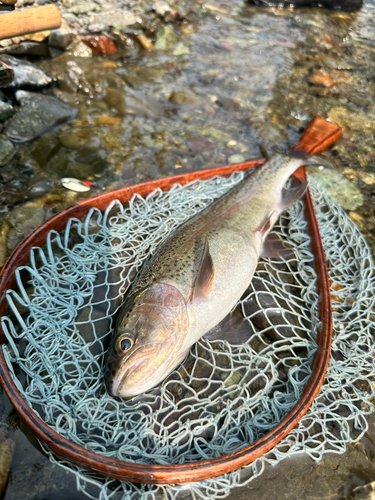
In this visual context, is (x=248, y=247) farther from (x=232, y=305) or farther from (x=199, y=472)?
(x=199, y=472)

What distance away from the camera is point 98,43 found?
24.9 ft

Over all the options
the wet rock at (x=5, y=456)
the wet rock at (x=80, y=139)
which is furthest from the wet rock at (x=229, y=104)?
the wet rock at (x=5, y=456)

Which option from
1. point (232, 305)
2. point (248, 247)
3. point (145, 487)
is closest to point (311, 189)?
point (248, 247)

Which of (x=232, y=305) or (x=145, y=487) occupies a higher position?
(x=232, y=305)

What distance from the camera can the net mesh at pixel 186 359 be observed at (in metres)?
2.58

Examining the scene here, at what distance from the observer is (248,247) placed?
3578 millimetres

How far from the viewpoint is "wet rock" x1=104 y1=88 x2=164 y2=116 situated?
21.1 ft

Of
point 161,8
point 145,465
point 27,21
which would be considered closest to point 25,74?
point 27,21

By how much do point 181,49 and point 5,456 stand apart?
28.8ft

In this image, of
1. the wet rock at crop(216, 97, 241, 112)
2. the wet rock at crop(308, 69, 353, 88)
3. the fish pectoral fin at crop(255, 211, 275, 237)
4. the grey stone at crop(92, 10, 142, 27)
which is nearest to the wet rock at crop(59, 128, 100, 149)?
the wet rock at crop(216, 97, 241, 112)

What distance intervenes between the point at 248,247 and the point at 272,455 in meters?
1.83

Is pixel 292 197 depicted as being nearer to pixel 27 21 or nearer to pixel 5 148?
pixel 27 21

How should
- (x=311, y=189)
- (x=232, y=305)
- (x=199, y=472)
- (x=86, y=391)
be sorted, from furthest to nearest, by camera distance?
1. (x=311, y=189)
2. (x=232, y=305)
3. (x=86, y=391)
4. (x=199, y=472)

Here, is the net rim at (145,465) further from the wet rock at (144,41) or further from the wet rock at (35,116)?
the wet rock at (144,41)
